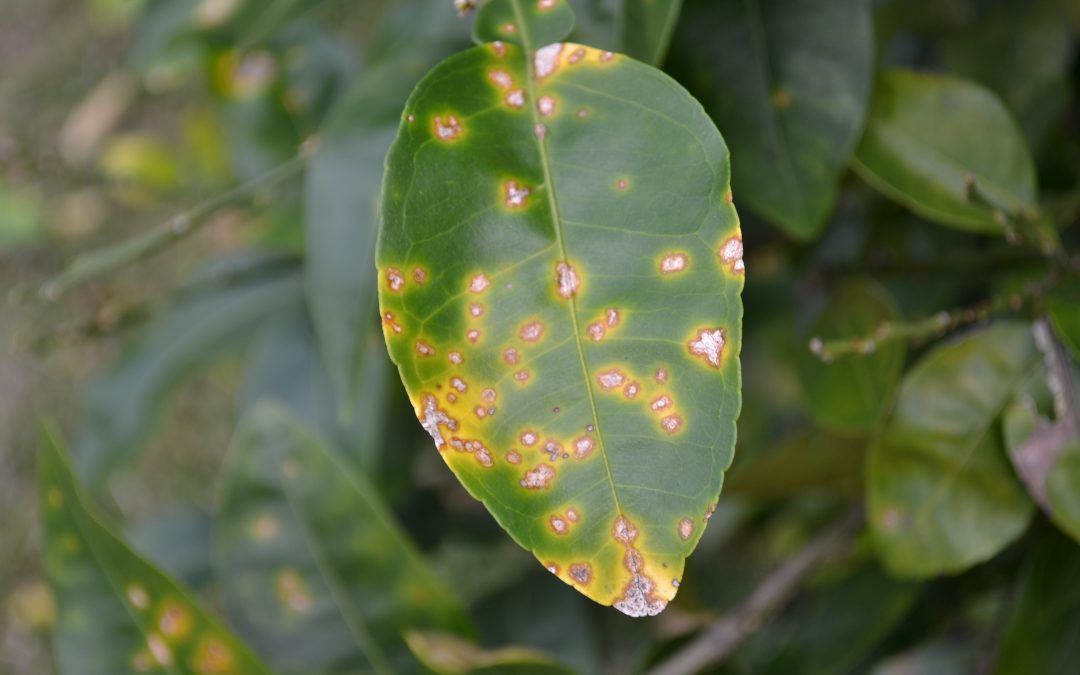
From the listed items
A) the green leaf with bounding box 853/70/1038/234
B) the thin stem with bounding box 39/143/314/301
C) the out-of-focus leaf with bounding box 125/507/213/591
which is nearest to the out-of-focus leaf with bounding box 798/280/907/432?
the green leaf with bounding box 853/70/1038/234

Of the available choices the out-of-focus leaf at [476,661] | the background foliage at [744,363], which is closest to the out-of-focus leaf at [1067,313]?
the background foliage at [744,363]

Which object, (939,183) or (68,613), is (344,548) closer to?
(68,613)

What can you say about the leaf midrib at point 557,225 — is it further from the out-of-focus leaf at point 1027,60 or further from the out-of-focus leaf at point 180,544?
the out-of-focus leaf at point 180,544

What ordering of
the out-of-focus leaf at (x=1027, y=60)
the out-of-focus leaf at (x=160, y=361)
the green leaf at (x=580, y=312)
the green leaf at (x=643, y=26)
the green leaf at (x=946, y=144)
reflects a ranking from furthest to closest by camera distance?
1. the out-of-focus leaf at (x=160, y=361)
2. the out-of-focus leaf at (x=1027, y=60)
3. the green leaf at (x=946, y=144)
4. the green leaf at (x=643, y=26)
5. the green leaf at (x=580, y=312)

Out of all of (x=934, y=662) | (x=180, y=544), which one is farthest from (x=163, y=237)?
(x=934, y=662)

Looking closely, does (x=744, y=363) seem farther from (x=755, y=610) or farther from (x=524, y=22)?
(x=524, y=22)

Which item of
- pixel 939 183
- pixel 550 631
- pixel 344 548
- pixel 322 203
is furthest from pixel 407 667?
pixel 939 183
